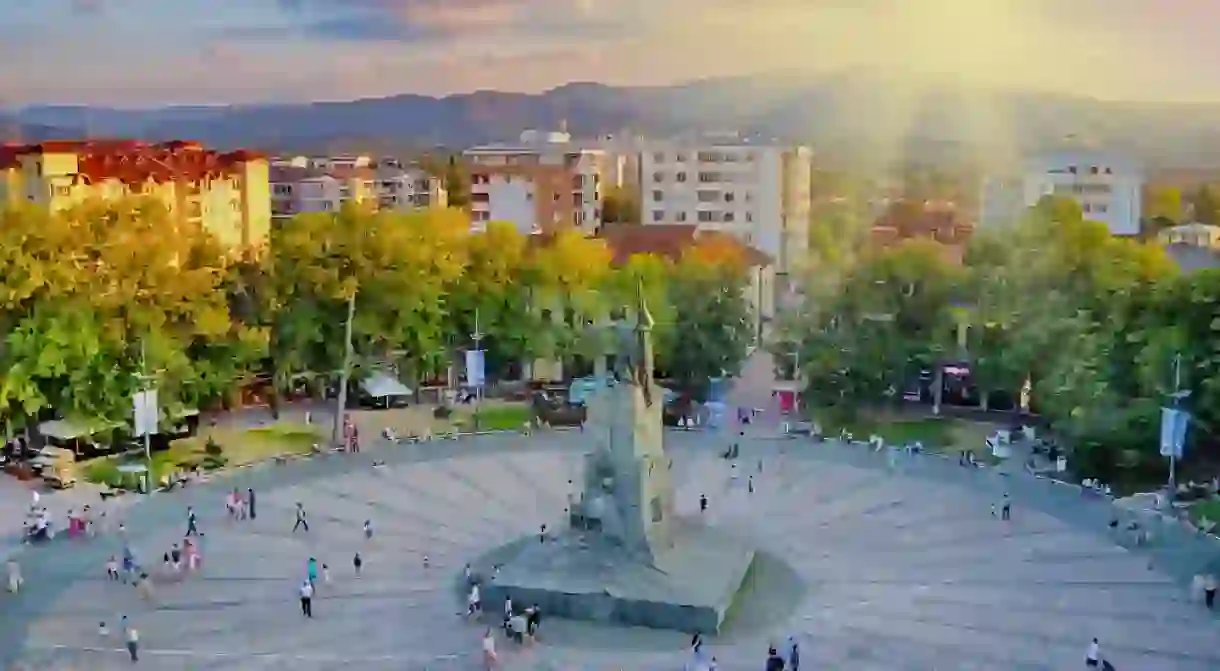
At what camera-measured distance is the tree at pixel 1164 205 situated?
287 feet

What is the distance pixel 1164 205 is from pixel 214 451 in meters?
72.3

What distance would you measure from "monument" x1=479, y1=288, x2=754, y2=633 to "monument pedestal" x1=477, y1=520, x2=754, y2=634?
0.08 feet

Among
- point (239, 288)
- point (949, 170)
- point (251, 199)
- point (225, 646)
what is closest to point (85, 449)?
point (239, 288)

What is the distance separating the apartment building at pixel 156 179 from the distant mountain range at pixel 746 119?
25.0m

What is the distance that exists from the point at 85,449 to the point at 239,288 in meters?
9.82

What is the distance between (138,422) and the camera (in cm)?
3734

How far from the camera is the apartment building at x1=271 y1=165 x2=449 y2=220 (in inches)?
3826

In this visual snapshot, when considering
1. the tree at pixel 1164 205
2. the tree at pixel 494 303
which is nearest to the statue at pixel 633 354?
the tree at pixel 494 303

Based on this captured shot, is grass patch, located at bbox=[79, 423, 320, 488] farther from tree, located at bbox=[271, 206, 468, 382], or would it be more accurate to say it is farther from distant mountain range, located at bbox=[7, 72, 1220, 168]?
distant mountain range, located at bbox=[7, 72, 1220, 168]

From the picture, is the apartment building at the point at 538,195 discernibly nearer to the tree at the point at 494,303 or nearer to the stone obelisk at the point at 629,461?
the tree at the point at 494,303

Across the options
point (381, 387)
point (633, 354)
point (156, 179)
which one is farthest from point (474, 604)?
point (156, 179)

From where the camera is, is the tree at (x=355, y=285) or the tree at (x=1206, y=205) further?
the tree at (x=1206, y=205)

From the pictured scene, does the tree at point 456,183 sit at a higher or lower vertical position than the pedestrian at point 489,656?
higher

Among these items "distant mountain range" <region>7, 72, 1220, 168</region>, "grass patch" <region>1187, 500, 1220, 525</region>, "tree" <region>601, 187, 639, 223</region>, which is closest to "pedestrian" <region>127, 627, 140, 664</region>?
"grass patch" <region>1187, 500, 1220, 525</region>
